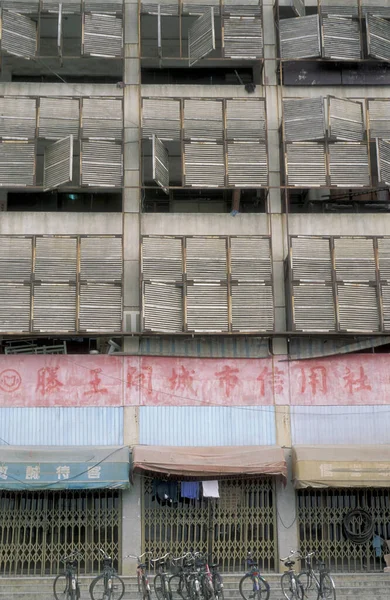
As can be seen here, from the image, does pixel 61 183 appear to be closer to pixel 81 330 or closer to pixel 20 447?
pixel 81 330

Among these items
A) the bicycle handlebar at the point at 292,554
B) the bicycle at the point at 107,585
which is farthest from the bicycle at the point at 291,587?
the bicycle at the point at 107,585

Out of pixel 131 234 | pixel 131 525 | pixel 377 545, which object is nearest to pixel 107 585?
pixel 131 525

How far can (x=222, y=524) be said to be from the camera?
1905 centimetres

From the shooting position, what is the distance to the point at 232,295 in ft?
64.3

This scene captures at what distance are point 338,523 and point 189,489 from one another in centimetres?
347

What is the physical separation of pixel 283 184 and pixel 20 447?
8748 mm

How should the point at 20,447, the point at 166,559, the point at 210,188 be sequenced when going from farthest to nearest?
1. the point at 210,188
2. the point at 20,447
3. the point at 166,559

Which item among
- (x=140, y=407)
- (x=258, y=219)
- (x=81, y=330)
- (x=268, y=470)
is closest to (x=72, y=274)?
(x=81, y=330)

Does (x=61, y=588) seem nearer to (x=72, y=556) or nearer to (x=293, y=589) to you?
(x=72, y=556)

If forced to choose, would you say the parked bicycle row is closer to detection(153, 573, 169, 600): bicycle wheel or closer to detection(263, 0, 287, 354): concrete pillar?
detection(153, 573, 169, 600): bicycle wheel

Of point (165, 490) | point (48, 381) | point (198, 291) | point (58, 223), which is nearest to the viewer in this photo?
point (165, 490)

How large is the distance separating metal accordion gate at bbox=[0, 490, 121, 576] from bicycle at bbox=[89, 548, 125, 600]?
179 cm

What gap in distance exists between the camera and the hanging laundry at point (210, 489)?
18.8 m

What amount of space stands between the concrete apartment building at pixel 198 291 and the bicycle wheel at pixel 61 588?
1.71m
